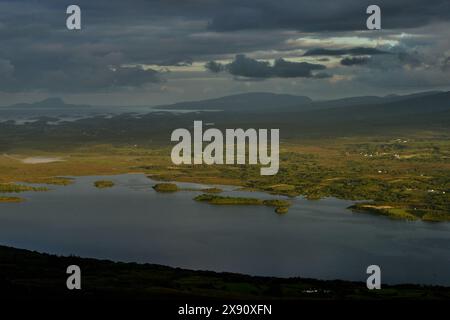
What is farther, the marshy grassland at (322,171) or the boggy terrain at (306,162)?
the boggy terrain at (306,162)

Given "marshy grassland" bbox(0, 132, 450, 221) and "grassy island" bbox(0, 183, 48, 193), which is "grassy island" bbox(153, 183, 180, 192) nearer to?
"marshy grassland" bbox(0, 132, 450, 221)

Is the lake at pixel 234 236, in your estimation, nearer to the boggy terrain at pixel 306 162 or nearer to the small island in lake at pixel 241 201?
the small island in lake at pixel 241 201

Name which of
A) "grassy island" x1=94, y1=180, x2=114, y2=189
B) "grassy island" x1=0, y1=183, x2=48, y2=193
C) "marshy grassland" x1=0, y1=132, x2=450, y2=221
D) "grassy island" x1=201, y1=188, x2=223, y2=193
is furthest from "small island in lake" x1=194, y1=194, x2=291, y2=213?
"grassy island" x1=0, y1=183, x2=48, y2=193

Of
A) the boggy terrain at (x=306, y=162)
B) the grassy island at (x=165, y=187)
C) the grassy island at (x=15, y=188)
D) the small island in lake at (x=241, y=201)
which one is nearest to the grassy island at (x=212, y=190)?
the grassy island at (x=165, y=187)

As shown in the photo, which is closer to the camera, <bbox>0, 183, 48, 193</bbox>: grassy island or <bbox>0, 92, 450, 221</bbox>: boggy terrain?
<bbox>0, 92, 450, 221</bbox>: boggy terrain

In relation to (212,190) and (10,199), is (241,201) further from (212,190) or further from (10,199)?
(10,199)

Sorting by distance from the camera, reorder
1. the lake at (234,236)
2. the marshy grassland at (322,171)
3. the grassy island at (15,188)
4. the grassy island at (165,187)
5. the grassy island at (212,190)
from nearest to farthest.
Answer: the lake at (234,236), the marshy grassland at (322,171), the grassy island at (212,190), the grassy island at (15,188), the grassy island at (165,187)

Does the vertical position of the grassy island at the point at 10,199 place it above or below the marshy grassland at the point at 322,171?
below
